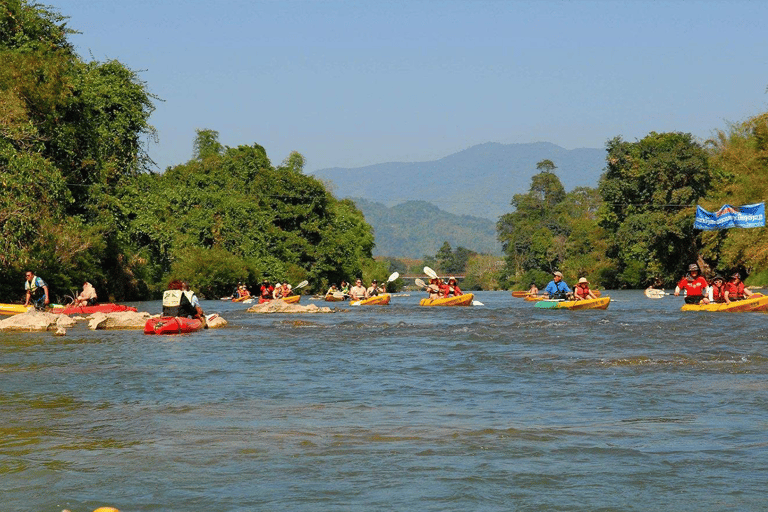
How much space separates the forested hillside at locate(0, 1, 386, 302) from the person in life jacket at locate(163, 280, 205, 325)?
9436mm

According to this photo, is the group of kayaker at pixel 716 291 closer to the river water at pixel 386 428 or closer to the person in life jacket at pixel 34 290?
the river water at pixel 386 428

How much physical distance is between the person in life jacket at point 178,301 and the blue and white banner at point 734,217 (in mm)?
30895

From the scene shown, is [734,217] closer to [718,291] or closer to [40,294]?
[718,291]

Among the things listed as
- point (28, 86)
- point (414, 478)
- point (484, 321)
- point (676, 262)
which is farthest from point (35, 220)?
point (676, 262)

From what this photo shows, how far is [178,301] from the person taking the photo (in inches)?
813

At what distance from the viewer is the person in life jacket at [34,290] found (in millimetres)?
26141

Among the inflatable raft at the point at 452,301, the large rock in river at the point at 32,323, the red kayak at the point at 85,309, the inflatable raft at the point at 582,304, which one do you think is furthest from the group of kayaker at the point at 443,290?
the large rock in river at the point at 32,323

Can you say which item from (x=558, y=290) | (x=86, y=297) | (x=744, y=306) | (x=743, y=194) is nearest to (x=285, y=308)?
(x=86, y=297)

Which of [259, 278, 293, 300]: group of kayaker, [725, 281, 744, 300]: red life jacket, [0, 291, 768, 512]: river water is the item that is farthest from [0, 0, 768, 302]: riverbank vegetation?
[725, 281, 744, 300]: red life jacket

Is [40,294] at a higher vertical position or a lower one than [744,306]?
higher

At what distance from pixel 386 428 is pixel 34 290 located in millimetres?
20635

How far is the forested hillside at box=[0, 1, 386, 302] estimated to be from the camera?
30.6 metres

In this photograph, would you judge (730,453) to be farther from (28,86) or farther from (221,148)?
(221,148)

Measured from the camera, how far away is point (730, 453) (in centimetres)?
766
